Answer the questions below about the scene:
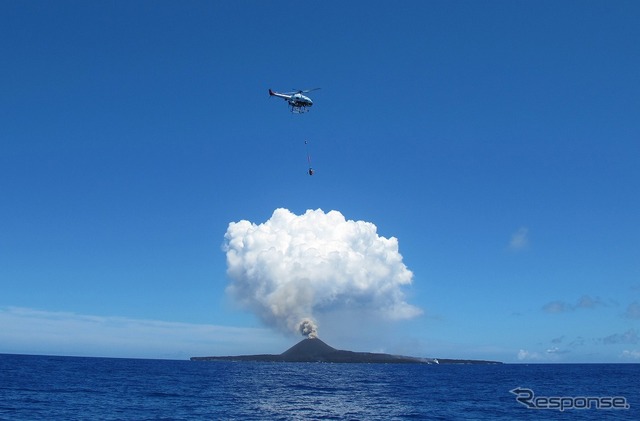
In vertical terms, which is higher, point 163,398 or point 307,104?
point 307,104

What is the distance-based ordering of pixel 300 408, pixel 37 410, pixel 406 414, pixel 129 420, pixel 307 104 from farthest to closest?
pixel 307 104 → pixel 300 408 → pixel 406 414 → pixel 37 410 → pixel 129 420

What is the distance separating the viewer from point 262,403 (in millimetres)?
95625

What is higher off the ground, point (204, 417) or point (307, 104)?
point (307, 104)

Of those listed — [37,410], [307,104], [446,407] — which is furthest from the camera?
[307,104]

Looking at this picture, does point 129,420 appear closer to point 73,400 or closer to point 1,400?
point 73,400

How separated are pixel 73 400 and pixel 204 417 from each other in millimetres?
32350

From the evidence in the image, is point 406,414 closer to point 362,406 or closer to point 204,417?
point 362,406

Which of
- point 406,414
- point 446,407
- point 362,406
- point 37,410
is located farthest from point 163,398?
point 446,407

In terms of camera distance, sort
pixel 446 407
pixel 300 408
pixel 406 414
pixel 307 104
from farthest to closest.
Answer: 1. pixel 307 104
2. pixel 446 407
3. pixel 300 408
4. pixel 406 414

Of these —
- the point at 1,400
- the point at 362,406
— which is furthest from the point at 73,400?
the point at 362,406

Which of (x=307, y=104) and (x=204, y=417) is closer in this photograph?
(x=204, y=417)

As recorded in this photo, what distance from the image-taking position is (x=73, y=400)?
9262cm

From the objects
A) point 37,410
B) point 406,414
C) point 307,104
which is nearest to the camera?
point 37,410

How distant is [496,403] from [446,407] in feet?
48.4
